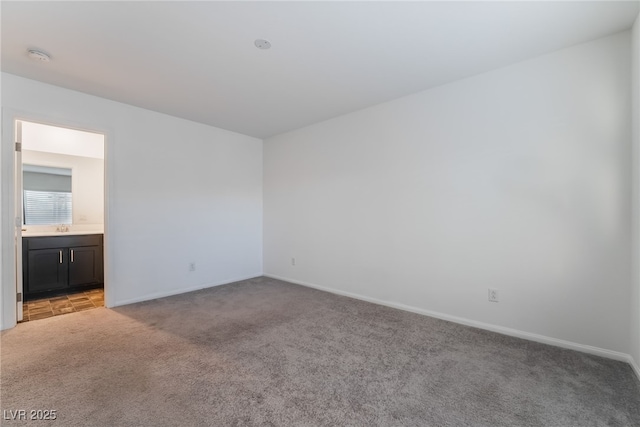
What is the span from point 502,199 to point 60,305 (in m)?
5.40

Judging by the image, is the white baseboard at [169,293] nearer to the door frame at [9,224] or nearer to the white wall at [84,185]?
the door frame at [9,224]

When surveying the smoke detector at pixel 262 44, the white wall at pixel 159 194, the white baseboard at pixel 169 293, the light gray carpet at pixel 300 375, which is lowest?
the light gray carpet at pixel 300 375

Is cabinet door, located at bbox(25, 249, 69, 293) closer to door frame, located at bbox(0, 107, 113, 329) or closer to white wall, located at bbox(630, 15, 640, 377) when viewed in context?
door frame, located at bbox(0, 107, 113, 329)

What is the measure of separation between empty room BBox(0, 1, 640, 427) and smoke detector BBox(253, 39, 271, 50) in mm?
58

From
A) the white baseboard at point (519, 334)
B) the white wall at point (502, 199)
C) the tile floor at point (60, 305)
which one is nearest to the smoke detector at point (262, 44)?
the white wall at point (502, 199)

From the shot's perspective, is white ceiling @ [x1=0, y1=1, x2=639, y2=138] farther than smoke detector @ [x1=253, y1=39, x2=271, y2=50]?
No

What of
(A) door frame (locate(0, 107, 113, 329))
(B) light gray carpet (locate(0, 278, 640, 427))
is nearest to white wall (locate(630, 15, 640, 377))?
(B) light gray carpet (locate(0, 278, 640, 427))

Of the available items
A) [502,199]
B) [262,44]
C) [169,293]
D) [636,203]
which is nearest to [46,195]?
[169,293]

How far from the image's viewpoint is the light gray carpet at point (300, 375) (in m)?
1.55

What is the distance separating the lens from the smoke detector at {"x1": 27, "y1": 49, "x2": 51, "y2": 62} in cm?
230

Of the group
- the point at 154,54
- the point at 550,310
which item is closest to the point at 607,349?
the point at 550,310

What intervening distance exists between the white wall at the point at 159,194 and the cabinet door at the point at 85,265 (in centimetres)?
125

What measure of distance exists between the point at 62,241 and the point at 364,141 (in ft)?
15.1

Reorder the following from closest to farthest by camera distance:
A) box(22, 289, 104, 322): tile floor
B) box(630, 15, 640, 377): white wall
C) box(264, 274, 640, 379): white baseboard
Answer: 1. box(630, 15, 640, 377): white wall
2. box(264, 274, 640, 379): white baseboard
3. box(22, 289, 104, 322): tile floor
